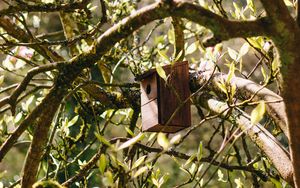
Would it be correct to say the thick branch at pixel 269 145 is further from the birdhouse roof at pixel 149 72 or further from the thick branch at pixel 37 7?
the thick branch at pixel 37 7

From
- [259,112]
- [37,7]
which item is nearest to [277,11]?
[259,112]

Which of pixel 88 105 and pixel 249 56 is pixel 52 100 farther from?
pixel 249 56

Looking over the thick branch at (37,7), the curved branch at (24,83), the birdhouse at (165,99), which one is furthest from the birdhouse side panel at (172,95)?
the curved branch at (24,83)

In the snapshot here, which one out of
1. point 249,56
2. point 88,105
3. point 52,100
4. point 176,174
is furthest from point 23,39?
point 176,174

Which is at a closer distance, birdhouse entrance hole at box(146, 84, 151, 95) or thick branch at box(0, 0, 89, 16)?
thick branch at box(0, 0, 89, 16)

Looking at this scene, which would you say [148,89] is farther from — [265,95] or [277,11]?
[277,11]

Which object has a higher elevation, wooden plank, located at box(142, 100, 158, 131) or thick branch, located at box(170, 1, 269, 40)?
thick branch, located at box(170, 1, 269, 40)

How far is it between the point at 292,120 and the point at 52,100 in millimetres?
514

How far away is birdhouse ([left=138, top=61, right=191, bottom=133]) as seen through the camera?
176cm

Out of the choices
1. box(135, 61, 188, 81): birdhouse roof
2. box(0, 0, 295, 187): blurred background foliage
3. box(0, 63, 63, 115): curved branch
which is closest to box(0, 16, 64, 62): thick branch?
box(0, 0, 295, 187): blurred background foliage

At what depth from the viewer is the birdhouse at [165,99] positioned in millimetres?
1765

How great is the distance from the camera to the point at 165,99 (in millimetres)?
1796

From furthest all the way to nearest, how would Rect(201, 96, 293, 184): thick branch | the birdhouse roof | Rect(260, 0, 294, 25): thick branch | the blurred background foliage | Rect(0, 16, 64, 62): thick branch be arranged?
1. Rect(0, 16, 64, 62): thick branch
2. the birdhouse roof
3. the blurred background foliage
4. Rect(201, 96, 293, 184): thick branch
5. Rect(260, 0, 294, 25): thick branch

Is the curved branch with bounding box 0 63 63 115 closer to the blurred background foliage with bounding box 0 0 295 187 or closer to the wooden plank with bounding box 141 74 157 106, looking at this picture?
the blurred background foliage with bounding box 0 0 295 187
